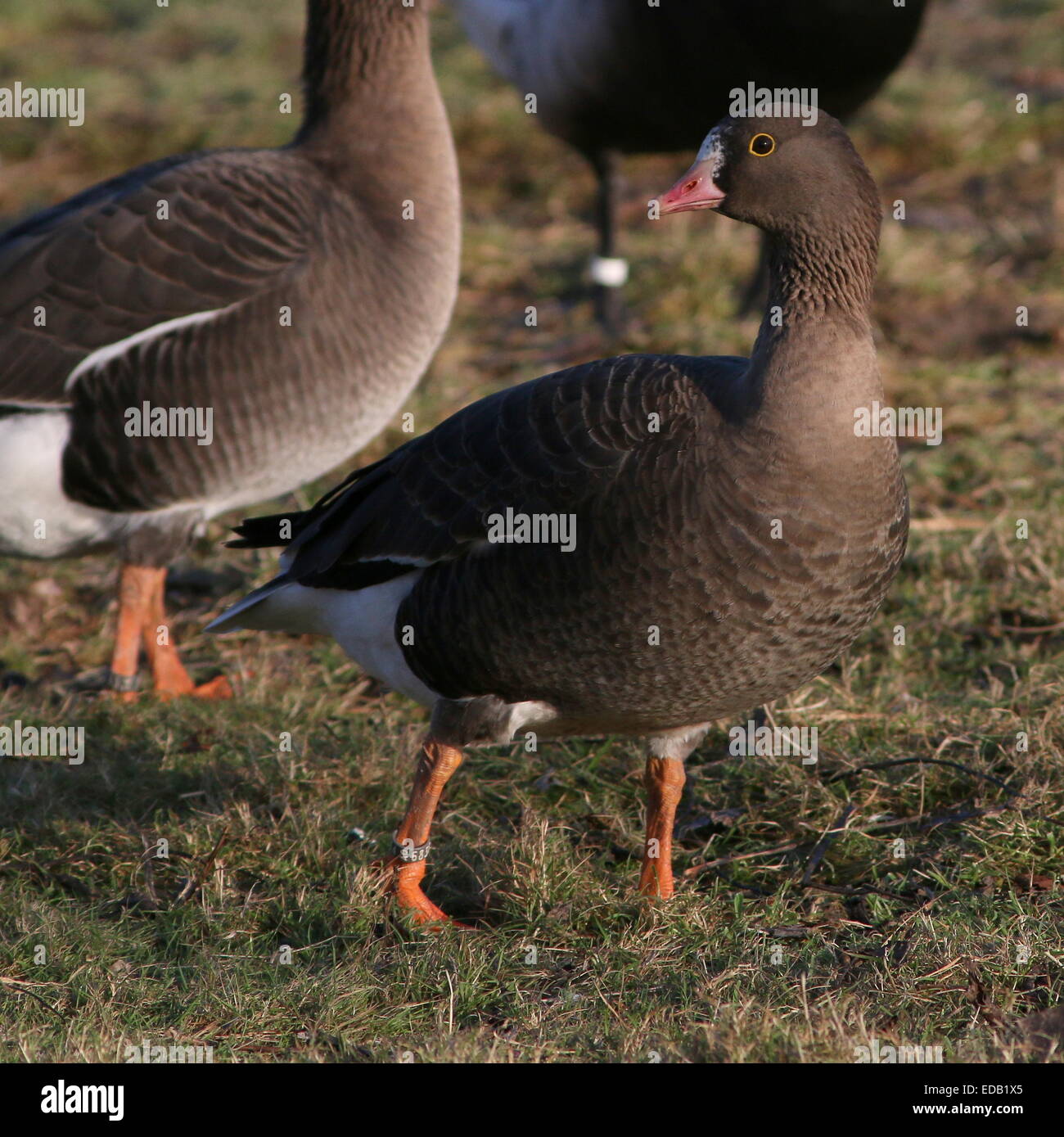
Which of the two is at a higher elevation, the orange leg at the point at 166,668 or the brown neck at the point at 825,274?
the brown neck at the point at 825,274

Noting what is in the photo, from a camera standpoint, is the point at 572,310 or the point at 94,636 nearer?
the point at 94,636

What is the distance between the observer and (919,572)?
5.52 m

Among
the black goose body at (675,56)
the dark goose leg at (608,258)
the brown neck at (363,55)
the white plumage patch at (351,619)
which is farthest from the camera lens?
the dark goose leg at (608,258)

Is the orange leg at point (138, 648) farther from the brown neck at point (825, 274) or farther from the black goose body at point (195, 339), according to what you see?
the brown neck at point (825, 274)

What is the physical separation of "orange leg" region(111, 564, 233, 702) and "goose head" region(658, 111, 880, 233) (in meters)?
2.66

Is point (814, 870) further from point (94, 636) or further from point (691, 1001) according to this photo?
point (94, 636)

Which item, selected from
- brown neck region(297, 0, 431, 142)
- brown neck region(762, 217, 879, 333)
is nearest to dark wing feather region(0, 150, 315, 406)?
brown neck region(297, 0, 431, 142)

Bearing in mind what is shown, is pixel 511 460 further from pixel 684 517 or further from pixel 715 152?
pixel 715 152

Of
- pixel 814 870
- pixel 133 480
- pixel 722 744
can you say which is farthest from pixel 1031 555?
pixel 133 480

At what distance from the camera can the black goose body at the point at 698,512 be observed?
3.37m

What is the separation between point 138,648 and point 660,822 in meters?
2.24

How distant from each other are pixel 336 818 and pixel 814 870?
1.38m
